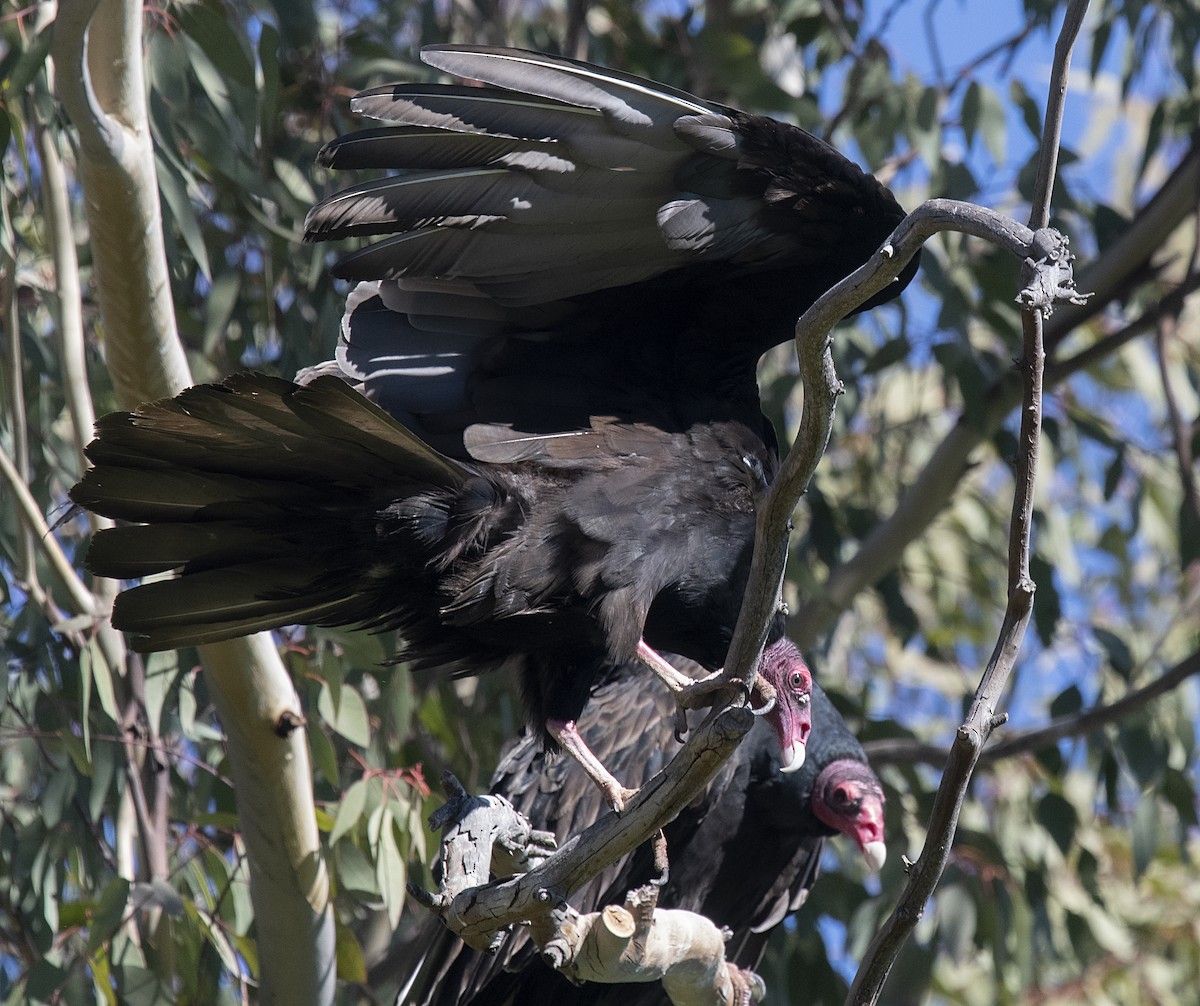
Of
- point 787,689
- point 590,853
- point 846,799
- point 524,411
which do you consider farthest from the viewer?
point 846,799

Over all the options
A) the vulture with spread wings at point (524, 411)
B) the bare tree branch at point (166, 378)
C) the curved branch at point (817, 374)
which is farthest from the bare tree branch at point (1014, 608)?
the bare tree branch at point (166, 378)

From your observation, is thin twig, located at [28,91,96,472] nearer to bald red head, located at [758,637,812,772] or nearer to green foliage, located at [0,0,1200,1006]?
green foliage, located at [0,0,1200,1006]

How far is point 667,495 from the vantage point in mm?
2680

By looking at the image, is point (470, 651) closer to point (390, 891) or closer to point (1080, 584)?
point (390, 891)

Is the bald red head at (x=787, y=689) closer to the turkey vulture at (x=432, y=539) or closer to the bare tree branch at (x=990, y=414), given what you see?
the turkey vulture at (x=432, y=539)

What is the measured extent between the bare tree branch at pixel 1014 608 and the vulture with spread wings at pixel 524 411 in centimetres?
50

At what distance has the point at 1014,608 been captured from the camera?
1811mm

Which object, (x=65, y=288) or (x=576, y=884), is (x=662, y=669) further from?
(x=65, y=288)

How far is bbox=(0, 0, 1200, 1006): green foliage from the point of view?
127 inches

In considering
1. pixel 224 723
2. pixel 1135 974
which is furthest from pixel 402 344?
pixel 1135 974

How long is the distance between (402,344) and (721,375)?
0.59 metres

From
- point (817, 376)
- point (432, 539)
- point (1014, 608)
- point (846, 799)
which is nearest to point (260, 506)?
point (432, 539)

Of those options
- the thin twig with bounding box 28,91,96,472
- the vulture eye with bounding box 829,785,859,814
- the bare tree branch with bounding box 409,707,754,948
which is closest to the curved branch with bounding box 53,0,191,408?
the thin twig with bounding box 28,91,96,472

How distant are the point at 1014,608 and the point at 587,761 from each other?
1030 millimetres
